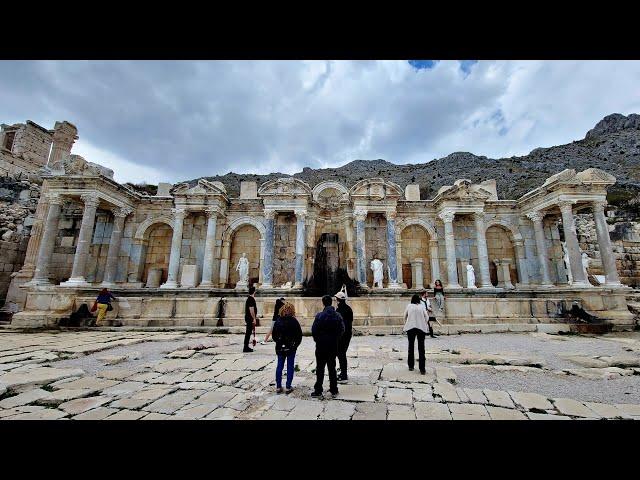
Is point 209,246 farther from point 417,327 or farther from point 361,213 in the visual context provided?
point 417,327

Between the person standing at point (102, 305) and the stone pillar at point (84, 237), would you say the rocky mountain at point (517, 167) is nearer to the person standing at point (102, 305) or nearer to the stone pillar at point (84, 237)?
the stone pillar at point (84, 237)

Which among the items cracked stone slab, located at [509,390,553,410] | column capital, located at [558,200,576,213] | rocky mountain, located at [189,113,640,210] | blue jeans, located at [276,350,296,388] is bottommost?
cracked stone slab, located at [509,390,553,410]

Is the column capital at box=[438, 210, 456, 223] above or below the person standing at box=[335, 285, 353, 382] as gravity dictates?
above

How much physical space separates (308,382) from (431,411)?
2.18 meters

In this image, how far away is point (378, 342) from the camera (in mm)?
9516

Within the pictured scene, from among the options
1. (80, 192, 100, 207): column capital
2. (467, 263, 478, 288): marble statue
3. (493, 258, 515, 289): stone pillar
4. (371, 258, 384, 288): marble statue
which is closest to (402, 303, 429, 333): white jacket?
(371, 258, 384, 288): marble statue

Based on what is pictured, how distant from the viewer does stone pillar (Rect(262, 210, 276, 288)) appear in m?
17.0

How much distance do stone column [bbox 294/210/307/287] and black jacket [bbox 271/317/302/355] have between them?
1157 cm

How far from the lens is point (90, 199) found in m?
16.0

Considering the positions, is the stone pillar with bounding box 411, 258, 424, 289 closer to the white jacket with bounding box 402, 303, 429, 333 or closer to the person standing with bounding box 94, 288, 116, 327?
Result: the white jacket with bounding box 402, 303, 429, 333

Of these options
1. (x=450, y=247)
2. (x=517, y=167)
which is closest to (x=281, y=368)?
(x=450, y=247)

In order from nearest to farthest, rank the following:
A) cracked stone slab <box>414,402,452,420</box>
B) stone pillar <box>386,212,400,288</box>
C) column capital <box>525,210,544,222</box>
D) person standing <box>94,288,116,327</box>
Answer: cracked stone slab <box>414,402,452,420</box> → person standing <box>94,288,116,327</box> → stone pillar <box>386,212,400,288</box> → column capital <box>525,210,544,222</box>
